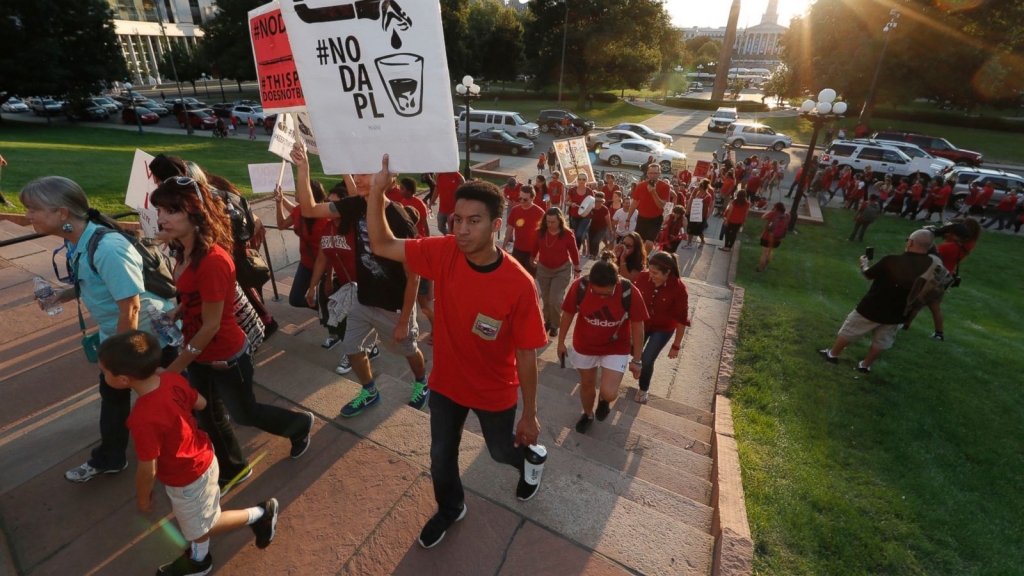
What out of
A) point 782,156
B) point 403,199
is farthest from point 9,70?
point 782,156

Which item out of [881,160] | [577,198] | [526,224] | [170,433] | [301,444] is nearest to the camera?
[170,433]

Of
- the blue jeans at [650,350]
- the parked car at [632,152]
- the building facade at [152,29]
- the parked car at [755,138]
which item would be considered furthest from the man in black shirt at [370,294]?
the building facade at [152,29]

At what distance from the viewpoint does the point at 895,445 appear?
453cm

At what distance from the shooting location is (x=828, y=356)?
6246 millimetres

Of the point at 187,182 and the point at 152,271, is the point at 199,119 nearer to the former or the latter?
the point at 152,271

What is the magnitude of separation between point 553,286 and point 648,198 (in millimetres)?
3358

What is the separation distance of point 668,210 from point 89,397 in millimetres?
9068

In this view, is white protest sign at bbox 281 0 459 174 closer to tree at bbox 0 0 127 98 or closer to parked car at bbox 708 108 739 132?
tree at bbox 0 0 127 98

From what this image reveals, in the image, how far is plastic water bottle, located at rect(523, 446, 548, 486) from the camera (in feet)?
9.82

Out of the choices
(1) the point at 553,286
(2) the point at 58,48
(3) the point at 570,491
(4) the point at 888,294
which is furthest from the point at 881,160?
(2) the point at 58,48

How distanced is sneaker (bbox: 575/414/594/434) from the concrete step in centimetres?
78

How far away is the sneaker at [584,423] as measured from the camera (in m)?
4.55

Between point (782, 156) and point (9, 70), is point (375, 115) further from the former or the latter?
point (9, 70)

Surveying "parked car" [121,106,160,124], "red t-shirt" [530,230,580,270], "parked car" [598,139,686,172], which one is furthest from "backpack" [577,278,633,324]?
"parked car" [121,106,160,124]
